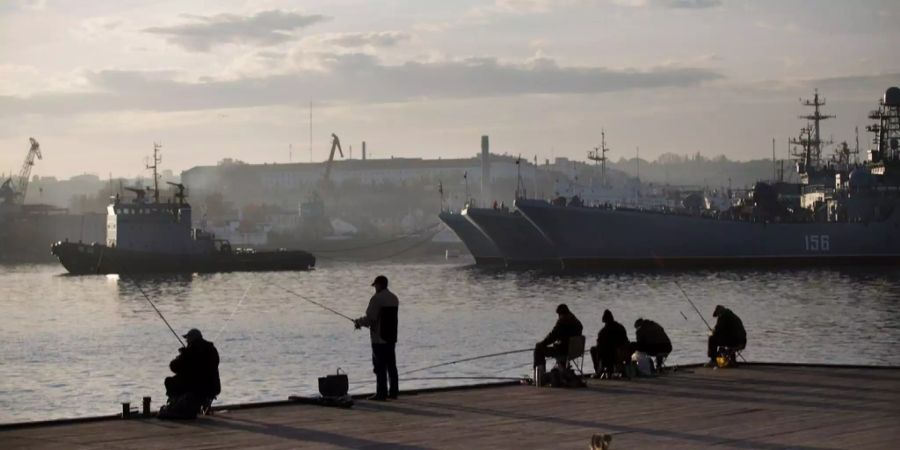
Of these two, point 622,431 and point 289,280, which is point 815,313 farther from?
point 289,280

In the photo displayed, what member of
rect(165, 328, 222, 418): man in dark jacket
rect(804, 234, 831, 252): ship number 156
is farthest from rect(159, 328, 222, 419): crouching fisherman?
rect(804, 234, 831, 252): ship number 156

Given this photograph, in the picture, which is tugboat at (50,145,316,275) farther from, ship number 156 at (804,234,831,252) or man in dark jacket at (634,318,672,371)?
man in dark jacket at (634,318,672,371)

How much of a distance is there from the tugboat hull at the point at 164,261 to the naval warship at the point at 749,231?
20.2 m

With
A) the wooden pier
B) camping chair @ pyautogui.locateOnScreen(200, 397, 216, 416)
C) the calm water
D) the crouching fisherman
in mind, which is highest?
the crouching fisherman

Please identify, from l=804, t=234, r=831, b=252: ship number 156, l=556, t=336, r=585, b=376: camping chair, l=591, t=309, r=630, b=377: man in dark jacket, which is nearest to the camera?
l=556, t=336, r=585, b=376: camping chair

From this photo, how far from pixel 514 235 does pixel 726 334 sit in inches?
3334

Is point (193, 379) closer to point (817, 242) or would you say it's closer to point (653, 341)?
point (653, 341)

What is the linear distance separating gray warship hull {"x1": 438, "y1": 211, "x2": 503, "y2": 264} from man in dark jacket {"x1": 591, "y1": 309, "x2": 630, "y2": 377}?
308 ft

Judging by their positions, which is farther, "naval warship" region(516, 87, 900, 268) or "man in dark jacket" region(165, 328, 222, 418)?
"naval warship" region(516, 87, 900, 268)

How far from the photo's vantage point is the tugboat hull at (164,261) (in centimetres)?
9650

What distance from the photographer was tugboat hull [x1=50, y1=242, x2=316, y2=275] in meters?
96.5

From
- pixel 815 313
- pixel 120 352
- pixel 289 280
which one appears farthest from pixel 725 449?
pixel 289 280

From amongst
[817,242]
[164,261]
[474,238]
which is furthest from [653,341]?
[474,238]

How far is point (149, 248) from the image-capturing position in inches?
3836
